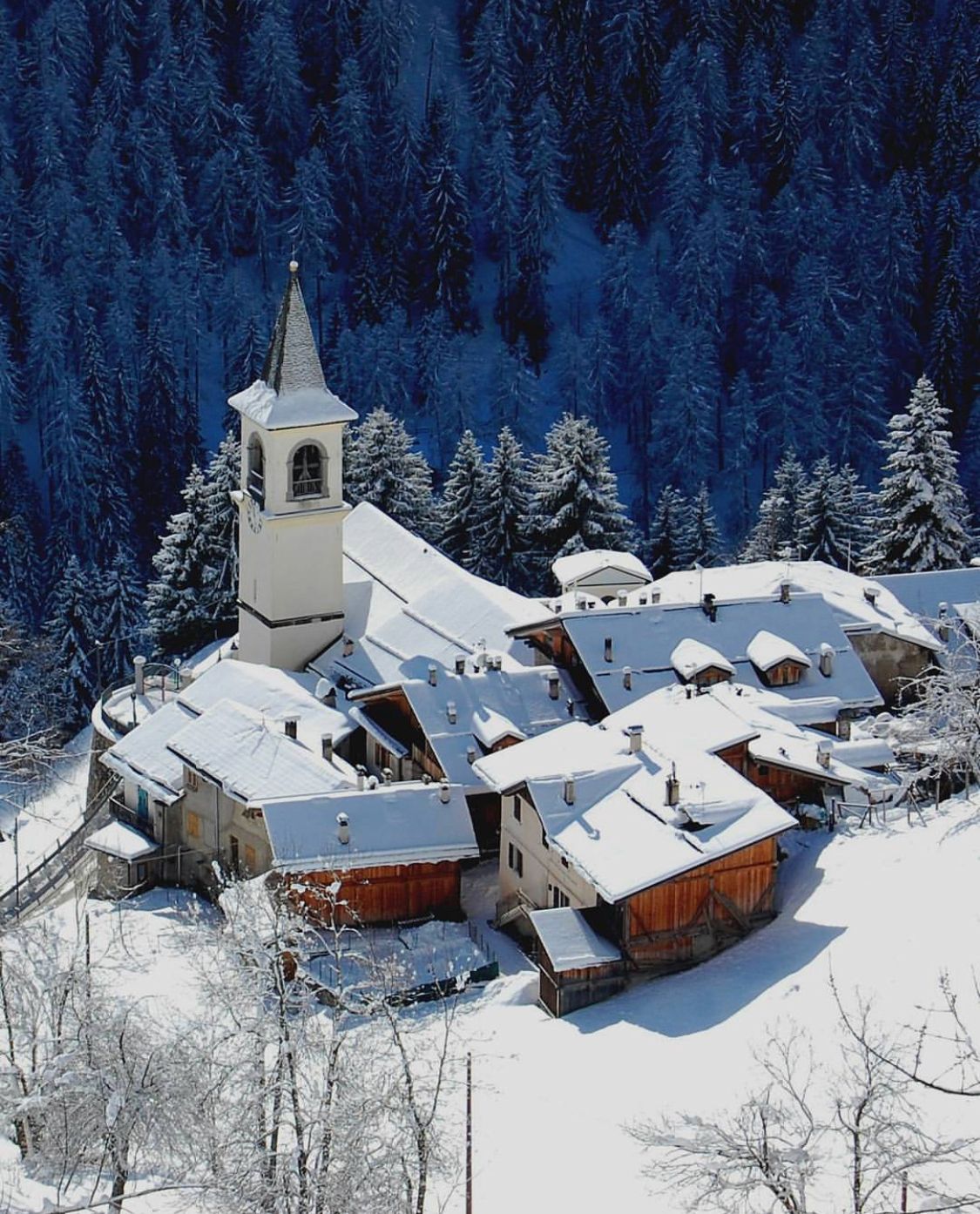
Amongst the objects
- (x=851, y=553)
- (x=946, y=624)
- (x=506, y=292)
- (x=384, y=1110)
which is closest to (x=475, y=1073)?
(x=384, y=1110)

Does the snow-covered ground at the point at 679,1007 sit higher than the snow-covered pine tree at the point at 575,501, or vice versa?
the snow-covered ground at the point at 679,1007

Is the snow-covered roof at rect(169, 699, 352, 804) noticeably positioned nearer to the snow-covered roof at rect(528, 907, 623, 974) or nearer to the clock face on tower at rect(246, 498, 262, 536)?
the clock face on tower at rect(246, 498, 262, 536)

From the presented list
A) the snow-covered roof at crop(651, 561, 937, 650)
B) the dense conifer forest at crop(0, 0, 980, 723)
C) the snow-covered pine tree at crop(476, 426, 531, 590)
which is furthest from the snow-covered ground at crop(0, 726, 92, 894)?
the dense conifer forest at crop(0, 0, 980, 723)

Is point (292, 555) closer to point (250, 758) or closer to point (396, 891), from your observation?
point (250, 758)

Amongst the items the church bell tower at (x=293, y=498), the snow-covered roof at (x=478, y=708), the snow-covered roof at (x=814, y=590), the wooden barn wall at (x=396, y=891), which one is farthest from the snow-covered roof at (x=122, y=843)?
the snow-covered roof at (x=814, y=590)

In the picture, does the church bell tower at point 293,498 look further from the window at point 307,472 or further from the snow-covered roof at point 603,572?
the snow-covered roof at point 603,572

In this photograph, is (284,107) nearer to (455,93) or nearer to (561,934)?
(455,93)
